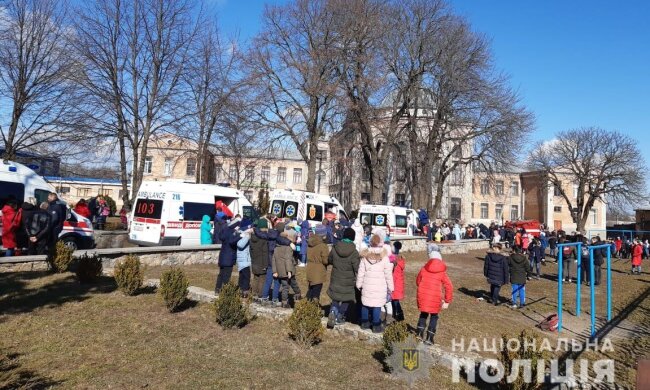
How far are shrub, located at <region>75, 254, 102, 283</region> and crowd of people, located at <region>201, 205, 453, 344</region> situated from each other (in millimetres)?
2988

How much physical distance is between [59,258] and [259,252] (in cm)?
517

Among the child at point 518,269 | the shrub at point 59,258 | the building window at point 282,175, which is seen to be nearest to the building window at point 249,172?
the building window at point 282,175

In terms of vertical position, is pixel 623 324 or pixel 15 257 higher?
pixel 15 257

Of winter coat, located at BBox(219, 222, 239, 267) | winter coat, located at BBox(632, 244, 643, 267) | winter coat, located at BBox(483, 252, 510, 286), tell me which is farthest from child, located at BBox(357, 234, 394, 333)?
winter coat, located at BBox(632, 244, 643, 267)

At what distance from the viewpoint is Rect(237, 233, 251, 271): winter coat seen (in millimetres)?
8406

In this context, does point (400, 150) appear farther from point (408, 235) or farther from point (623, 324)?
point (623, 324)

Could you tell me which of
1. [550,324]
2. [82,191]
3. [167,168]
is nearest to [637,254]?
[550,324]

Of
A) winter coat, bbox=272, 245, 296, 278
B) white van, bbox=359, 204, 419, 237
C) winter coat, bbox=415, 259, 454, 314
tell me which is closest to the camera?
winter coat, bbox=415, 259, 454, 314

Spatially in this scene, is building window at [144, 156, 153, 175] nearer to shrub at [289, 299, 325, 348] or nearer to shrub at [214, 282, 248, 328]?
shrub at [214, 282, 248, 328]

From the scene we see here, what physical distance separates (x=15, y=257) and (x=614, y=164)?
2164 inches

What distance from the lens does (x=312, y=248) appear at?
770cm

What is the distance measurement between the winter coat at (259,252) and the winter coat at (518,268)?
257 inches

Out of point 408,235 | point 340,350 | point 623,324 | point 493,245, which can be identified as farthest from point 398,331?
point 408,235

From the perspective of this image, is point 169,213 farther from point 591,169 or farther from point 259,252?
point 591,169
